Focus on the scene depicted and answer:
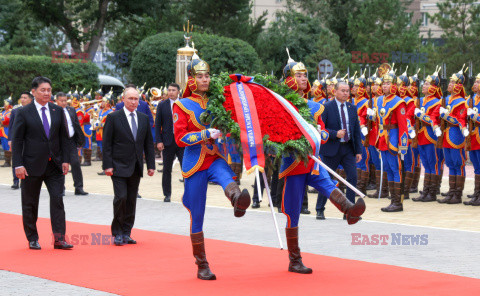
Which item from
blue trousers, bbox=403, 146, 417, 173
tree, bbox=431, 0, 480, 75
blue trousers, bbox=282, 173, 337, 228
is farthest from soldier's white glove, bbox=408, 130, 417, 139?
tree, bbox=431, 0, 480, 75

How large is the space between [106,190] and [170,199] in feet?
8.72

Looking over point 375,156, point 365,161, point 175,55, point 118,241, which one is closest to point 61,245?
point 118,241

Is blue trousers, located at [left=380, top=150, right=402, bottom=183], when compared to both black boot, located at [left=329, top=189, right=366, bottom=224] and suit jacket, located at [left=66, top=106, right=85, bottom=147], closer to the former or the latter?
suit jacket, located at [left=66, top=106, right=85, bottom=147]

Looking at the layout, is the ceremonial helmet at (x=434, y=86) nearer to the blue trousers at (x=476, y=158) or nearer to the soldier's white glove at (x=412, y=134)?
the soldier's white glove at (x=412, y=134)

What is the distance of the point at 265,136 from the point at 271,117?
23 cm

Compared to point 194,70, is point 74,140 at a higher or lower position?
lower

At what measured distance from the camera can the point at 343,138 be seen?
40.9 feet

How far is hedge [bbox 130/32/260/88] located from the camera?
32.7 metres

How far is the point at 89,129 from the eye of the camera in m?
25.2

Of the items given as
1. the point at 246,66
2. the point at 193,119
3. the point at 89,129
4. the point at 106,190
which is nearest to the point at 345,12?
the point at 246,66

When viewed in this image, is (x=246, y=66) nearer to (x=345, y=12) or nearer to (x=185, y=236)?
(x=345, y=12)

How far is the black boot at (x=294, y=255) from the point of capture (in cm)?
838

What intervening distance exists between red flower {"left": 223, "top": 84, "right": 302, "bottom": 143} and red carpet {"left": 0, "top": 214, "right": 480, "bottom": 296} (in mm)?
1305

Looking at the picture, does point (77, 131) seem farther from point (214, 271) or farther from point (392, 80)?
point (214, 271)
